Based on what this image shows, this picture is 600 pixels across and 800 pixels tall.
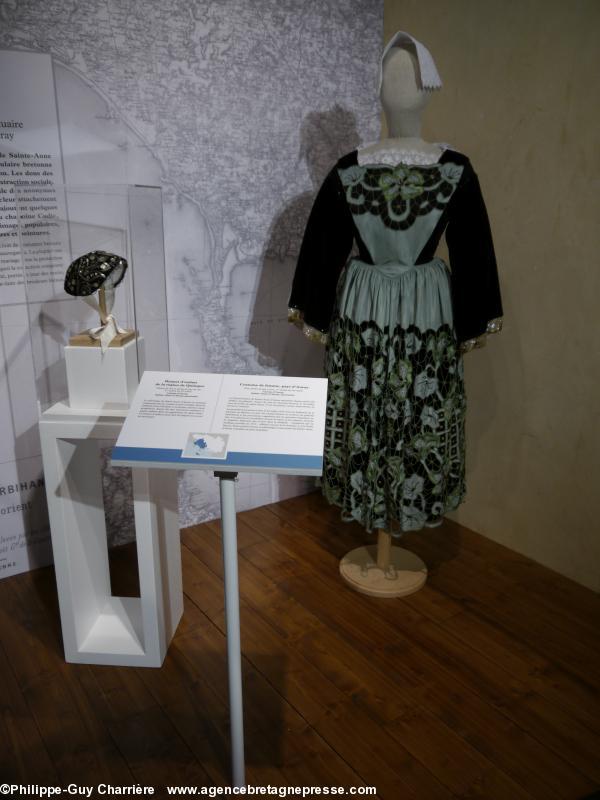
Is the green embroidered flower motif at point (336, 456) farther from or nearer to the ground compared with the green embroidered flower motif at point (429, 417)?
nearer to the ground

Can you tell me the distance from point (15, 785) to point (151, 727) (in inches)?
14.1

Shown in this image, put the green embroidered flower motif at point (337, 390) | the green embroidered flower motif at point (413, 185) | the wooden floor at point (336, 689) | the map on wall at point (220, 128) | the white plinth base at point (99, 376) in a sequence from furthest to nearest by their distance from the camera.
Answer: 1. the map on wall at point (220, 128)
2. the green embroidered flower motif at point (337, 390)
3. the green embroidered flower motif at point (413, 185)
4. the white plinth base at point (99, 376)
5. the wooden floor at point (336, 689)

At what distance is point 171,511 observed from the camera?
216 cm

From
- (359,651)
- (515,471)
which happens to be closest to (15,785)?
(359,651)

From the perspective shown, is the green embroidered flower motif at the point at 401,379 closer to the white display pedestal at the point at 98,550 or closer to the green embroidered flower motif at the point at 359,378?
the green embroidered flower motif at the point at 359,378

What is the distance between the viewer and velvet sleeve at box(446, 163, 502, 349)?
2.03m

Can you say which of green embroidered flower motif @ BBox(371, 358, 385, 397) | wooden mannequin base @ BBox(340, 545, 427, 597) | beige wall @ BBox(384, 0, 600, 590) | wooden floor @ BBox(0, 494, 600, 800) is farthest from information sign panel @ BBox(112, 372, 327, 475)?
beige wall @ BBox(384, 0, 600, 590)

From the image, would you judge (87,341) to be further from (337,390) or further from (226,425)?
(337,390)

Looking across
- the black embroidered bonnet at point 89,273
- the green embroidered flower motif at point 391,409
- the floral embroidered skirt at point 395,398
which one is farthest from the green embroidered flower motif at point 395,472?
→ the black embroidered bonnet at point 89,273

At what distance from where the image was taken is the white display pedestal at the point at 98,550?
1896mm

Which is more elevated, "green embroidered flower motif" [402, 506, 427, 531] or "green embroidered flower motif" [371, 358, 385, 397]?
"green embroidered flower motif" [371, 358, 385, 397]

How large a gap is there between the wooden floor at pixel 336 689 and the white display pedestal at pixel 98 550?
0.27 ft

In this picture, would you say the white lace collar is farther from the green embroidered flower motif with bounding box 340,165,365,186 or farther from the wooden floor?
the wooden floor

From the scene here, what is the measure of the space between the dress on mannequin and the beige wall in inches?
18.6
